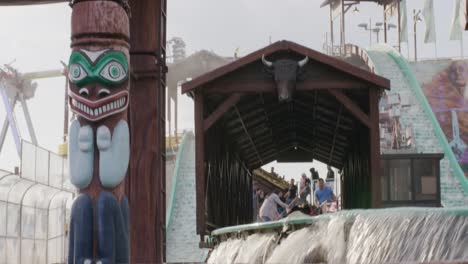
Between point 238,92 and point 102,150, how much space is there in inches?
343

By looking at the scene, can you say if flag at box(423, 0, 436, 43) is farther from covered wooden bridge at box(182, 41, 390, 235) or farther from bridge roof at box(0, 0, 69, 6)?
bridge roof at box(0, 0, 69, 6)

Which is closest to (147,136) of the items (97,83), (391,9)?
(97,83)

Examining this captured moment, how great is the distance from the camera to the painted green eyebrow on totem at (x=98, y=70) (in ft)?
29.3

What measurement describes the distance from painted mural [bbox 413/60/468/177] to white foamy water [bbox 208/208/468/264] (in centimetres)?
6213

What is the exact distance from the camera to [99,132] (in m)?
8.81

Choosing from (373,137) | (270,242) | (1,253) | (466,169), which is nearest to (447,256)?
(270,242)

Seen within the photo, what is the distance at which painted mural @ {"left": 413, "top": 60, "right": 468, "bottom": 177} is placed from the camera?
226 feet

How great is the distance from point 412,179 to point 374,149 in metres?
4.45

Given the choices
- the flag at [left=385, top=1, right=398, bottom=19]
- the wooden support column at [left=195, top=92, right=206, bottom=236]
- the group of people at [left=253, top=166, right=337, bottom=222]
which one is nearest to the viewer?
the wooden support column at [left=195, top=92, right=206, bottom=236]

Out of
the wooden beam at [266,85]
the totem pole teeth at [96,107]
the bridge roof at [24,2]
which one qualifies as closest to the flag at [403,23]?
the wooden beam at [266,85]

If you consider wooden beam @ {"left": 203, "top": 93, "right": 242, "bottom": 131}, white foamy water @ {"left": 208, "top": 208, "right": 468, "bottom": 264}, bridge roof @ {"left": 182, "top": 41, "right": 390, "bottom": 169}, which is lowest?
white foamy water @ {"left": 208, "top": 208, "right": 468, "bottom": 264}

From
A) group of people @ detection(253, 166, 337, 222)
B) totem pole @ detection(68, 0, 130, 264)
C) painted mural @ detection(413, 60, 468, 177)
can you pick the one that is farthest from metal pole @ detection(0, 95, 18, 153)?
totem pole @ detection(68, 0, 130, 264)

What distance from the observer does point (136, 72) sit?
11.6 meters

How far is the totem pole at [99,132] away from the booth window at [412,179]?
12.6 meters
